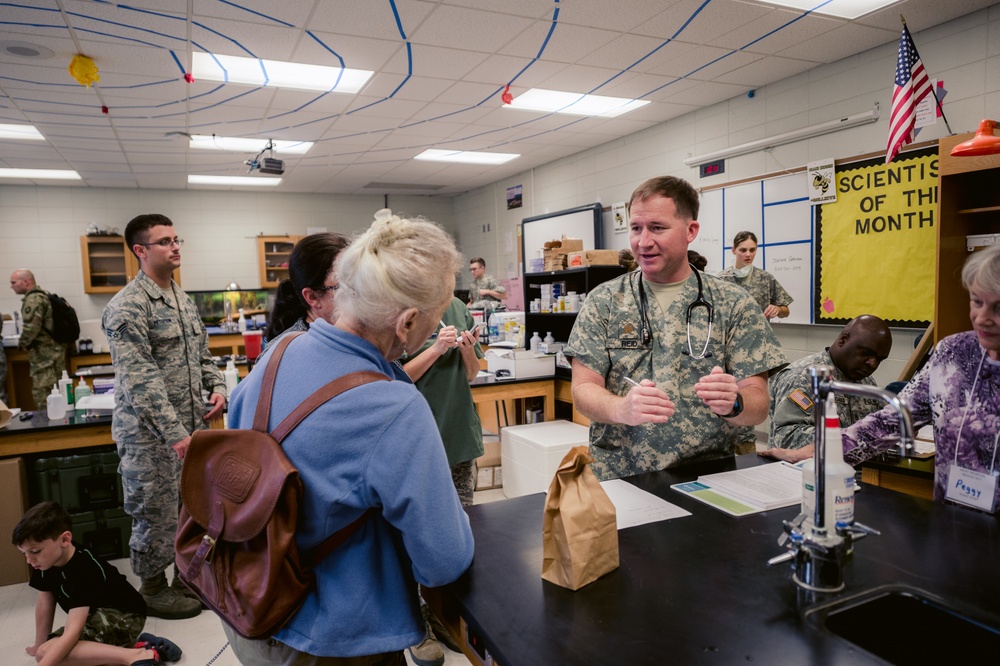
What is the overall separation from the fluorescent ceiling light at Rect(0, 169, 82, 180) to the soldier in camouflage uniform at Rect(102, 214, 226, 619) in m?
6.59

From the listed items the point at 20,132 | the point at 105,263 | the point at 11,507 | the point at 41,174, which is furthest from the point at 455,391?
the point at 105,263

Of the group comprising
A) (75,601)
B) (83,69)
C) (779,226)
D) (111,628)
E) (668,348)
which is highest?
(83,69)

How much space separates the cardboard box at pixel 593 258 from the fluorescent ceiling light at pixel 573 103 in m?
1.77

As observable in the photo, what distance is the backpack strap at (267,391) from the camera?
1.08 meters

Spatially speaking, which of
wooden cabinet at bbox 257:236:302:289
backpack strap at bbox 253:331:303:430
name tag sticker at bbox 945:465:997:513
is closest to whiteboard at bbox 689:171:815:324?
name tag sticker at bbox 945:465:997:513

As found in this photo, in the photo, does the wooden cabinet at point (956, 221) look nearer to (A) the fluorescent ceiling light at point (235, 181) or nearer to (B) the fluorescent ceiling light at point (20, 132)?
(B) the fluorescent ceiling light at point (20, 132)

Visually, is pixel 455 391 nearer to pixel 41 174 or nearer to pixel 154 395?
pixel 154 395

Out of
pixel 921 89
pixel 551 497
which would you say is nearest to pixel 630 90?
pixel 921 89

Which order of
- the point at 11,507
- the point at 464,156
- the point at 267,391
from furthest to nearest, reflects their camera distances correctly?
the point at 464,156 < the point at 11,507 < the point at 267,391

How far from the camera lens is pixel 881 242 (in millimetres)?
4453

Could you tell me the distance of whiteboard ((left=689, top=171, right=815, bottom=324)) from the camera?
5.04 meters

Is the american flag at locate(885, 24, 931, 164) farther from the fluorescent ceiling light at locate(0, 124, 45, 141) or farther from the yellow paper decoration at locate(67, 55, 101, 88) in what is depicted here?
the fluorescent ceiling light at locate(0, 124, 45, 141)

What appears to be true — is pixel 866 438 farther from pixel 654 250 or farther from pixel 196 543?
pixel 196 543

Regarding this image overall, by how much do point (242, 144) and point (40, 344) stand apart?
3314 mm
